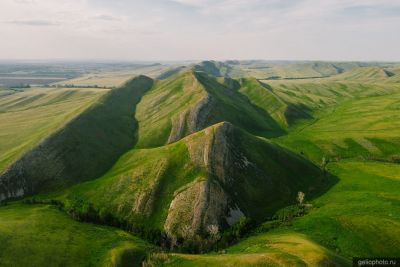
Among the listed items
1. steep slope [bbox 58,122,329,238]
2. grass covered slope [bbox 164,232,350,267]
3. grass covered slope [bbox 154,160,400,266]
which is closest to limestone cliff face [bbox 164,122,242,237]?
steep slope [bbox 58,122,329,238]

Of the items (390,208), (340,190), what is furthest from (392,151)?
(390,208)

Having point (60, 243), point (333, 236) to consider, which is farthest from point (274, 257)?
point (60, 243)

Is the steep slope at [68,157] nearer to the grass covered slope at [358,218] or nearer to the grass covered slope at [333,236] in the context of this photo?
the grass covered slope at [333,236]

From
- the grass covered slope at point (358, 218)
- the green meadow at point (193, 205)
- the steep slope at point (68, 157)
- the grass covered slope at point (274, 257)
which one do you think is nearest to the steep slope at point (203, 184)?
the green meadow at point (193, 205)

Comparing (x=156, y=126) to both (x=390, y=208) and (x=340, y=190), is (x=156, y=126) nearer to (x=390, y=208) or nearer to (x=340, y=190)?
(x=340, y=190)

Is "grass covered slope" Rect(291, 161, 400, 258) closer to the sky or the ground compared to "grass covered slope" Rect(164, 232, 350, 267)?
closer to the ground

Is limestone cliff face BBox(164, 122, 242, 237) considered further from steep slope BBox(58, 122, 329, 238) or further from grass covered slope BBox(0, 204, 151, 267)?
grass covered slope BBox(0, 204, 151, 267)

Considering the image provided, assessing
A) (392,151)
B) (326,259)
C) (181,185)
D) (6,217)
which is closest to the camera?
(326,259)
